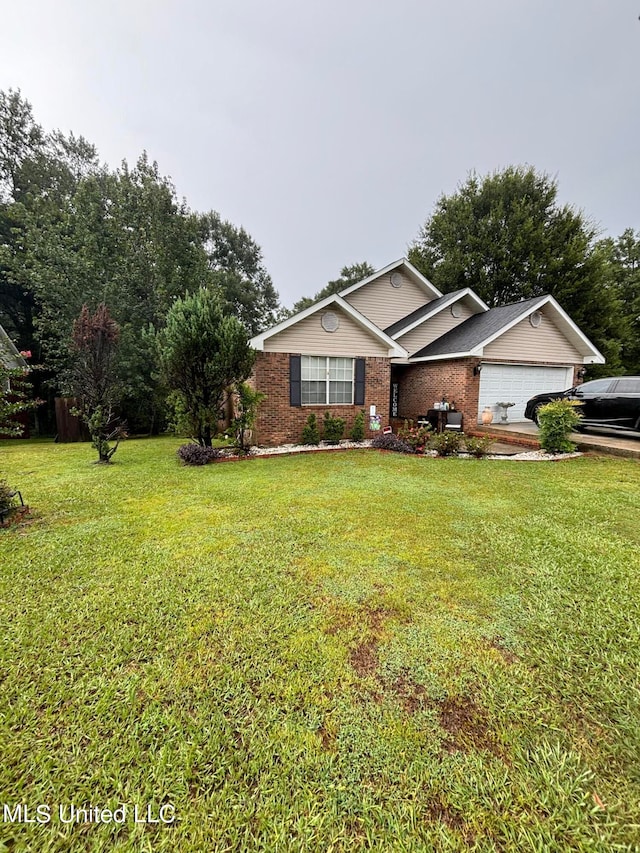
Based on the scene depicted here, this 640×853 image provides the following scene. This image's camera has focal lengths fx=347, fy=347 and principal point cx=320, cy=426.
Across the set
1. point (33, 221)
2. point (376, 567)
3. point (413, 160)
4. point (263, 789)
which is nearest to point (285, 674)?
point (263, 789)

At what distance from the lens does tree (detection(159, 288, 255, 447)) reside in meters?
7.86

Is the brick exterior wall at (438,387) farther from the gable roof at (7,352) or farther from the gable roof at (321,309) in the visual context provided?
the gable roof at (7,352)

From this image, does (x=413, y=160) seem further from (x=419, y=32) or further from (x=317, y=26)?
(x=317, y=26)

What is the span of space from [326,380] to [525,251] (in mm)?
17953

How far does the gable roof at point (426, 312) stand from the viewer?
12.9 meters

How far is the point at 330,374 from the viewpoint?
10328mm

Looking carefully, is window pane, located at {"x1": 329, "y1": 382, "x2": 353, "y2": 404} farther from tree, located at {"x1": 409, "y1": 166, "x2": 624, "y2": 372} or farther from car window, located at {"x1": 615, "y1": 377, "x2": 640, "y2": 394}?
tree, located at {"x1": 409, "y1": 166, "x2": 624, "y2": 372}

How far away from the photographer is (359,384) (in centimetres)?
1060

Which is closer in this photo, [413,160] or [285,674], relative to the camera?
[285,674]

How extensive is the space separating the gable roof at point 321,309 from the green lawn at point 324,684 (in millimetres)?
6111

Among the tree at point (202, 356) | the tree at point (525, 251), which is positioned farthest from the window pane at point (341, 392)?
the tree at point (525, 251)

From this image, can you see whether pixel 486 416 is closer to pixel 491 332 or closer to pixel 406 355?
pixel 491 332

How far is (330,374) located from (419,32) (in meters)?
11.3

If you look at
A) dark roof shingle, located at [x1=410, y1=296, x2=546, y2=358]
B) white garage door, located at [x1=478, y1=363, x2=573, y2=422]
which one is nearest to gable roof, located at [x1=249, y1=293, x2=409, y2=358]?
dark roof shingle, located at [x1=410, y1=296, x2=546, y2=358]
